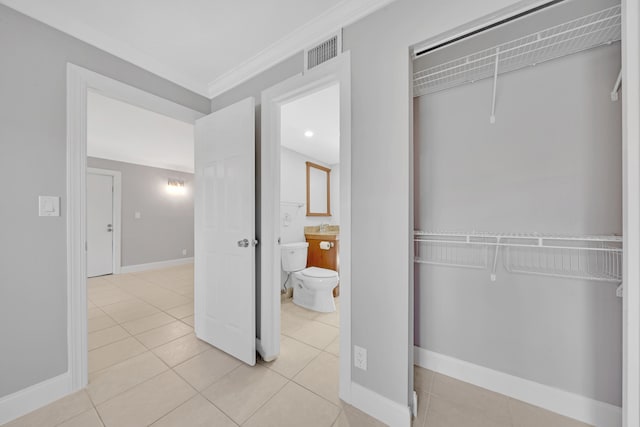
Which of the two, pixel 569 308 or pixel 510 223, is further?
pixel 510 223

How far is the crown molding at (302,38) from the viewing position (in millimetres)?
1334

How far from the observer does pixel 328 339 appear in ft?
6.88

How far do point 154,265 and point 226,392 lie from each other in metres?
4.53

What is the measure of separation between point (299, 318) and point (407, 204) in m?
1.88

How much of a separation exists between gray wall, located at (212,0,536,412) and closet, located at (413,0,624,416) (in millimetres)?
174

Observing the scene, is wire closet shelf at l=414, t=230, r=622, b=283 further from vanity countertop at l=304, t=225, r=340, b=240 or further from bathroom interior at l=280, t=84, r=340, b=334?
vanity countertop at l=304, t=225, r=340, b=240

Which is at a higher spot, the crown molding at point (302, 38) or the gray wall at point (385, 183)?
the crown molding at point (302, 38)

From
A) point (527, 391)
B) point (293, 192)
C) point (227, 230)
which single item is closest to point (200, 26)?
point (227, 230)

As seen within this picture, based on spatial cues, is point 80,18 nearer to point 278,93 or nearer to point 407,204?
point 278,93

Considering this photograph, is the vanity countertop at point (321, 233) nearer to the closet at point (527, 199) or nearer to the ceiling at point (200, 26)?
the closet at point (527, 199)

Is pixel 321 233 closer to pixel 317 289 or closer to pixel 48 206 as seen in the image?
pixel 317 289

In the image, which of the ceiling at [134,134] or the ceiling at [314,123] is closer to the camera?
the ceiling at [314,123]

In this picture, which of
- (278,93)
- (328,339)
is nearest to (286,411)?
(328,339)
